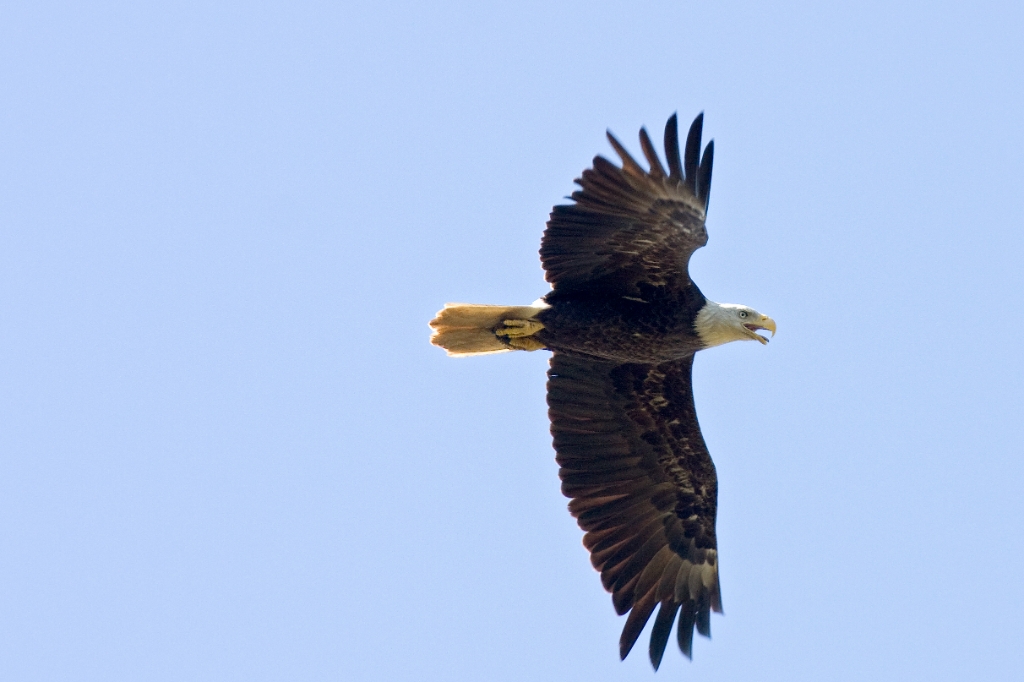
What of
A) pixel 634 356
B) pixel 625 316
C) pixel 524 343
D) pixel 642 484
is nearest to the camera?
pixel 625 316

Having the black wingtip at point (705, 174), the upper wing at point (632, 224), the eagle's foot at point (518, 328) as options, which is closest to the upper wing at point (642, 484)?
the eagle's foot at point (518, 328)

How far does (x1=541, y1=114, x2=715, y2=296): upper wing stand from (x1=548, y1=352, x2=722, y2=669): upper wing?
1.34 metres

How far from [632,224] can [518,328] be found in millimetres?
1562

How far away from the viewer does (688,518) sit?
15539mm

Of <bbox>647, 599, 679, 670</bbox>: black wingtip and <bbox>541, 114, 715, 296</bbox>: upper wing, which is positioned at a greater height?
<bbox>541, 114, 715, 296</bbox>: upper wing

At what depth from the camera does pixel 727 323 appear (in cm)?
1439

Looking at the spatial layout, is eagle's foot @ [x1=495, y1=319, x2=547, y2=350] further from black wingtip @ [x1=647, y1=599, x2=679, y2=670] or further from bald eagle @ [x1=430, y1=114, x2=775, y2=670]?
black wingtip @ [x1=647, y1=599, x2=679, y2=670]

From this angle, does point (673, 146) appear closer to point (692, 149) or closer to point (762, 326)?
point (692, 149)

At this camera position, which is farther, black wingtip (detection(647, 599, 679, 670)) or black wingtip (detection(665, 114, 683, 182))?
black wingtip (detection(647, 599, 679, 670))

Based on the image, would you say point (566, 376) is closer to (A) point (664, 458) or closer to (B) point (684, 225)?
(A) point (664, 458)

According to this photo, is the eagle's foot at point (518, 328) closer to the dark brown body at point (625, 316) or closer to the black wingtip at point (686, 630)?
the dark brown body at point (625, 316)

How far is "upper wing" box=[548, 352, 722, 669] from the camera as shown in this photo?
15.0 metres

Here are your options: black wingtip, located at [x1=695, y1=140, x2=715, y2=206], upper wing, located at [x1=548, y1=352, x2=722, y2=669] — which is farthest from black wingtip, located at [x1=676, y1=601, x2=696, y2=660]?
black wingtip, located at [x1=695, y1=140, x2=715, y2=206]

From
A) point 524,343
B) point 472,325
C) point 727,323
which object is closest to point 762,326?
point 727,323
